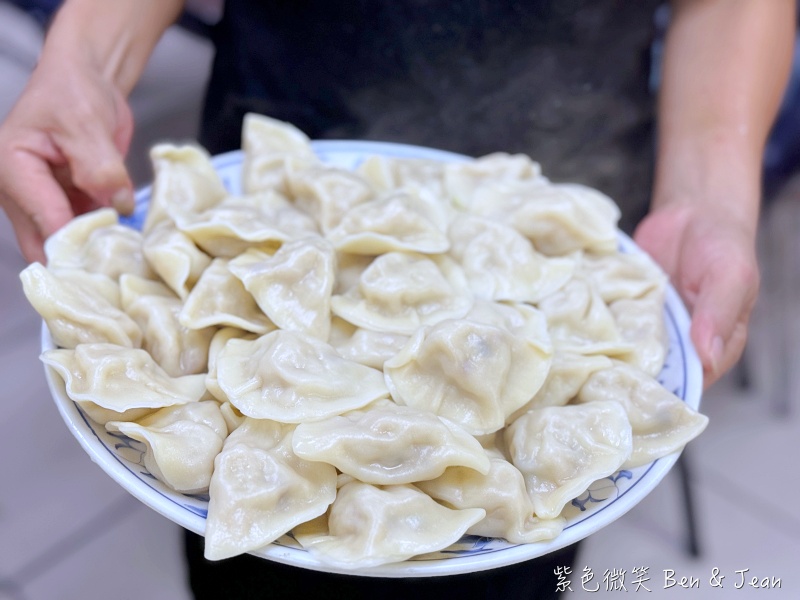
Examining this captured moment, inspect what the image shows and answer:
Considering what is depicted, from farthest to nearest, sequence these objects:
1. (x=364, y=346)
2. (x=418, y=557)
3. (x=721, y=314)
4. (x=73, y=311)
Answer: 1. (x=721, y=314)
2. (x=364, y=346)
3. (x=73, y=311)
4. (x=418, y=557)

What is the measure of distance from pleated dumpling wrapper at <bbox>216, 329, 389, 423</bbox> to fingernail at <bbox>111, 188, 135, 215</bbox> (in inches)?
19.8

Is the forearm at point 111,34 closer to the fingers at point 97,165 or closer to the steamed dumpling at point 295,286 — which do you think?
the fingers at point 97,165

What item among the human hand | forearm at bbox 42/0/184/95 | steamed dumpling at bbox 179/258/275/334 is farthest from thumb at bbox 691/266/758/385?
forearm at bbox 42/0/184/95

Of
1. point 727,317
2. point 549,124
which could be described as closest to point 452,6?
point 549,124

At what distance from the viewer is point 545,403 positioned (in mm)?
1295

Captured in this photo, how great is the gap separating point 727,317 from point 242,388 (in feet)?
3.26

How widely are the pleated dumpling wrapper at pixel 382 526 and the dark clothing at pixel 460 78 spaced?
1167 mm

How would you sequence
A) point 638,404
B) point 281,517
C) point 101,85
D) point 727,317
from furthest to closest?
point 101,85
point 727,317
point 638,404
point 281,517

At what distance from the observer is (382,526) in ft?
3.21

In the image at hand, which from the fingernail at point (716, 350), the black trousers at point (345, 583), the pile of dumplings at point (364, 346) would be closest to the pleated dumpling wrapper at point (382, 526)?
the pile of dumplings at point (364, 346)

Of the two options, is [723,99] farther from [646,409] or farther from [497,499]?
[497,499]

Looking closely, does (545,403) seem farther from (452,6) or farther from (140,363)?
(452,6)

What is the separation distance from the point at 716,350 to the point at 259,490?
3.04 feet

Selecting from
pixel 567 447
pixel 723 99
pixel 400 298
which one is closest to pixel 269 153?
pixel 400 298
